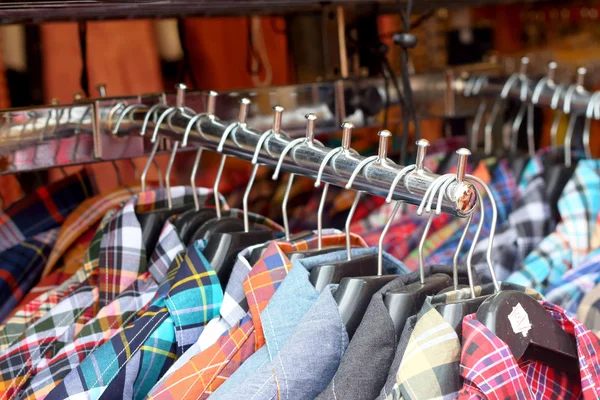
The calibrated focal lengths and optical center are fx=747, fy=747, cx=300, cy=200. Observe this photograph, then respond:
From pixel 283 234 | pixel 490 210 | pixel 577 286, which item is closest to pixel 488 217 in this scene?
pixel 490 210

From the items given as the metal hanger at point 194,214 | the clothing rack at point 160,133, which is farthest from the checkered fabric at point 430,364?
the metal hanger at point 194,214

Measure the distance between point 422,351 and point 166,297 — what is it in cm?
26

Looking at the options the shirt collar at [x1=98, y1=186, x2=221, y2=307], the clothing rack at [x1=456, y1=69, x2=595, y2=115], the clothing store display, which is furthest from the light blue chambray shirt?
the clothing rack at [x1=456, y1=69, x2=595, y2=115]

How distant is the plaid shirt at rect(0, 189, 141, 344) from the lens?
819mm

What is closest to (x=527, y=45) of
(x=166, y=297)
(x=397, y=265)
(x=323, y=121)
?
(x=323, y=121)

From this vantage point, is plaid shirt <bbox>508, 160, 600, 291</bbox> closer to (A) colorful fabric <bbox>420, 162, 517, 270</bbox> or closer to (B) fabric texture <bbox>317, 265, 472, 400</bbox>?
(A) colorful fabric <bbox>420, 162, 517, 270</bbox>

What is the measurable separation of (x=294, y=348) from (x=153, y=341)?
5.9 inches

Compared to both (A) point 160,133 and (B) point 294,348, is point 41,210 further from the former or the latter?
(B) point 294,348

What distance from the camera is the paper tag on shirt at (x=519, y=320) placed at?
23.3 inches

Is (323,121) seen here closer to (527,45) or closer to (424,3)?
(424,3)

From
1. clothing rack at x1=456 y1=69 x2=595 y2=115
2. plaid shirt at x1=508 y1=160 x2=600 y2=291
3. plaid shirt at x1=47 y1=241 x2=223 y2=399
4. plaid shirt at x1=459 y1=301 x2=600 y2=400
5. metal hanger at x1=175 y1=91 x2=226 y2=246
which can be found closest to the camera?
plaid shirt at x1=459 y1=301 x2=600 y2=400

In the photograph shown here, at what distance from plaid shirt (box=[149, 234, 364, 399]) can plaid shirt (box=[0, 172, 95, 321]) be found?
320 mm

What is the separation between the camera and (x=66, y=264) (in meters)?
0.92

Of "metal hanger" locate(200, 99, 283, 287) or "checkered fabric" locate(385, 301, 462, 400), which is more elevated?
"metal hanger" locate(200, 99, 283, 287)
